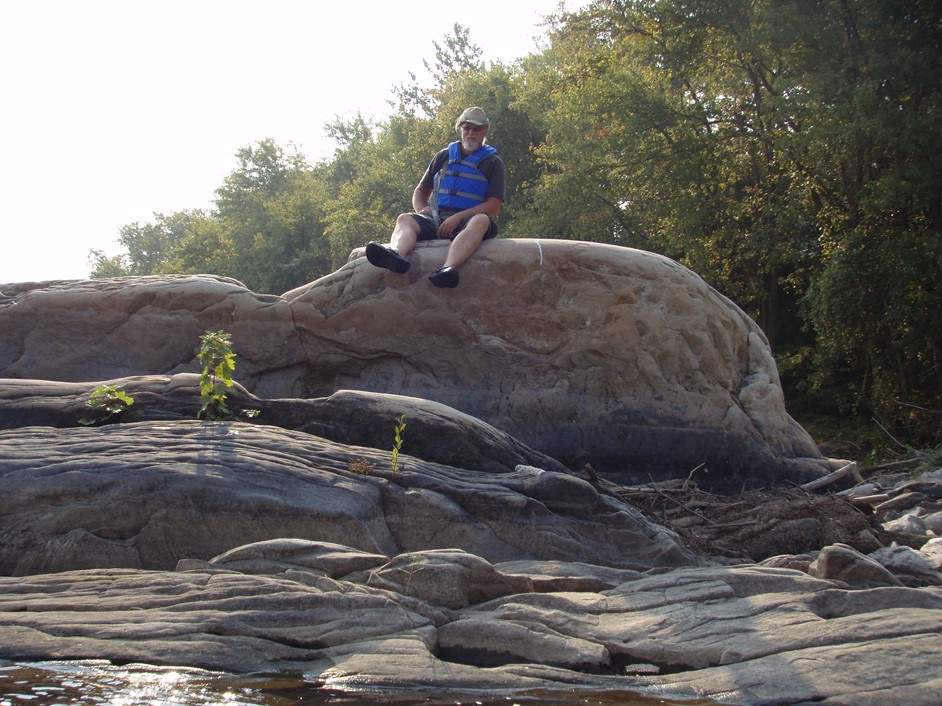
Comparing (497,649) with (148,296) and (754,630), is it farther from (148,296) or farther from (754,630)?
(148,296)

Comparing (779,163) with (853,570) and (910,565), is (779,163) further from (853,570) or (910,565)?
(853,570)

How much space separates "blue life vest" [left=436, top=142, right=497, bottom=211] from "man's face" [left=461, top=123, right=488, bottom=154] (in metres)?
0.04

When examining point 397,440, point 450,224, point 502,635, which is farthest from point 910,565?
point 450,224

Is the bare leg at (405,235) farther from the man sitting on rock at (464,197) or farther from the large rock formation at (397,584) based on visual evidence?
the large rock formation at (397,584)

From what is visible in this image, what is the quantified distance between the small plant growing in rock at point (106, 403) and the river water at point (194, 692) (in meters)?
2.86

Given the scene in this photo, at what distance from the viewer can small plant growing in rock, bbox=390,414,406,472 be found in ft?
19.9

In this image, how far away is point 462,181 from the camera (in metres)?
9.35

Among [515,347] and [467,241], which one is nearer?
[515,347]

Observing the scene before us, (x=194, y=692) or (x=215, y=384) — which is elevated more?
(x=215, y=384)

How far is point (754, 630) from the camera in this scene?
4.43 meters

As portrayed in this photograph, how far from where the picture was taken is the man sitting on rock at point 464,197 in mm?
9172

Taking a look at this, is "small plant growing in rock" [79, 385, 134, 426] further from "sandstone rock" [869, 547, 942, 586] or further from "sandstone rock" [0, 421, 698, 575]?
"sandstone rock" [869, 547, 942, 586]

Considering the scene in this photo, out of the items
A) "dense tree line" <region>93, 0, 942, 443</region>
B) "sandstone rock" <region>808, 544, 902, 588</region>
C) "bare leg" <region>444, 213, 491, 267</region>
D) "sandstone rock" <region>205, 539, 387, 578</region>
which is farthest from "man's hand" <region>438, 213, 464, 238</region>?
"dense tree line" <region>93, 0, 942, 443</region>

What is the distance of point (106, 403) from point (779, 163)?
12.5 m
